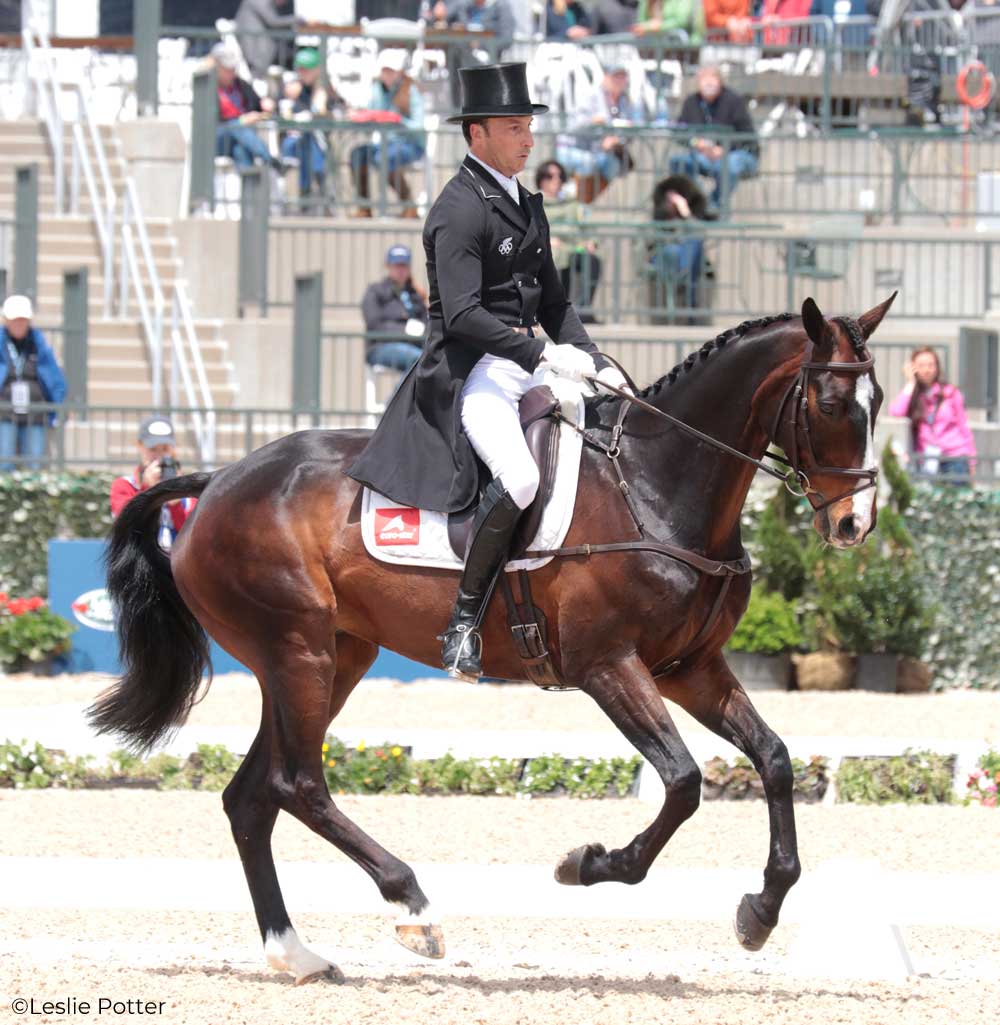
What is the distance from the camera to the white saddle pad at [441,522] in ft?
20.6

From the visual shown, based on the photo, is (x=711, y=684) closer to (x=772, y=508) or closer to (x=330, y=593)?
(x=330, y=593)

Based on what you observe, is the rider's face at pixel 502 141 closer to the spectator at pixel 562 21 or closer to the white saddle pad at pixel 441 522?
the white saddle pad at pixel 441 522

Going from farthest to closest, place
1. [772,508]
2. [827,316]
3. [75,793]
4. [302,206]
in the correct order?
[302,206]
[772,508]
[75,793]
[827,316]

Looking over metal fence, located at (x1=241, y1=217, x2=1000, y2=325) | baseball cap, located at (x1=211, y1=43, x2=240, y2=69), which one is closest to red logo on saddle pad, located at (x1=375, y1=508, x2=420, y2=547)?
metal fence, located at (x1=241, y1=217, x2=1000, y2=325)

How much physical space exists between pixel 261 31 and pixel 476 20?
229 cm

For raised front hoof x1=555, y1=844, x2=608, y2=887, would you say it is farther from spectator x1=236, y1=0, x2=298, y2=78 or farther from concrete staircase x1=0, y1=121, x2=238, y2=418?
spectator x1=236, y1=0, x2=298, y2=78

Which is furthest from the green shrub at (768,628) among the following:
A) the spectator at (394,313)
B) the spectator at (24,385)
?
the spectator at (24,385)

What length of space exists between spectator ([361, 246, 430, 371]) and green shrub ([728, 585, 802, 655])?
386cm

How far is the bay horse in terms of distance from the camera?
5977 mm

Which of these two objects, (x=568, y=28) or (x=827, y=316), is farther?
(x=568, y=28)

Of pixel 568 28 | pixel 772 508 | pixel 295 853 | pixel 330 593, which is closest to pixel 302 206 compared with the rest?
pixel 568 28

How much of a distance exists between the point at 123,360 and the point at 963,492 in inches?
297

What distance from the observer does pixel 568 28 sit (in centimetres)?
2098

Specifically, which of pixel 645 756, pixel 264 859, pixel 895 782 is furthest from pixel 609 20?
pixel 645 756
